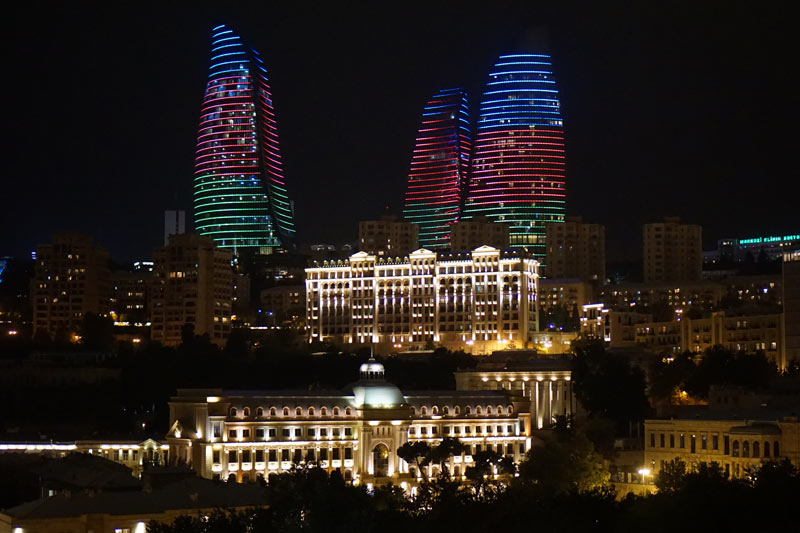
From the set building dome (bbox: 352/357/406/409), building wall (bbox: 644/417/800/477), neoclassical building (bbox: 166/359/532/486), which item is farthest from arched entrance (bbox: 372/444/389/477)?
building wall (bbox: 644/417/800/477)

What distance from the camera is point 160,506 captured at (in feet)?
359

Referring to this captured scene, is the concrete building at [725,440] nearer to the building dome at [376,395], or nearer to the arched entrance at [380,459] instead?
the arched entrance at [380,459]

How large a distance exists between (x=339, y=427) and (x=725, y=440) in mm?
42145

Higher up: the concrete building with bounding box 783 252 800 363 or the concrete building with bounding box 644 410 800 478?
the concrete building with bounding box 783 252 800 363

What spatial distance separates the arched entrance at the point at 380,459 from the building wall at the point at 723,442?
28.5 m

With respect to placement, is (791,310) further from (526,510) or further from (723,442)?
(526,510)

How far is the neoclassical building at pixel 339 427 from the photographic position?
493 feet

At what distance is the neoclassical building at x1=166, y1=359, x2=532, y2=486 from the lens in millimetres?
150375

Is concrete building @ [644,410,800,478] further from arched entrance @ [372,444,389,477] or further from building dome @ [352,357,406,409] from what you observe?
building dome @ [352,357,406,409]

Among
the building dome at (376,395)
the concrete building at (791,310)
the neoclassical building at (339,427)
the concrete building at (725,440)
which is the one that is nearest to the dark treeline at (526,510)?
the concrete building at (725,440)

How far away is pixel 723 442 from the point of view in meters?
128

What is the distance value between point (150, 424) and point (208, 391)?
125 ft

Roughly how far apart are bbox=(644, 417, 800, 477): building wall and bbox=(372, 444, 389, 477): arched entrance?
2850cm

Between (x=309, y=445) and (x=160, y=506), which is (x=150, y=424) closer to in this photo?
(x=309, y=445)
